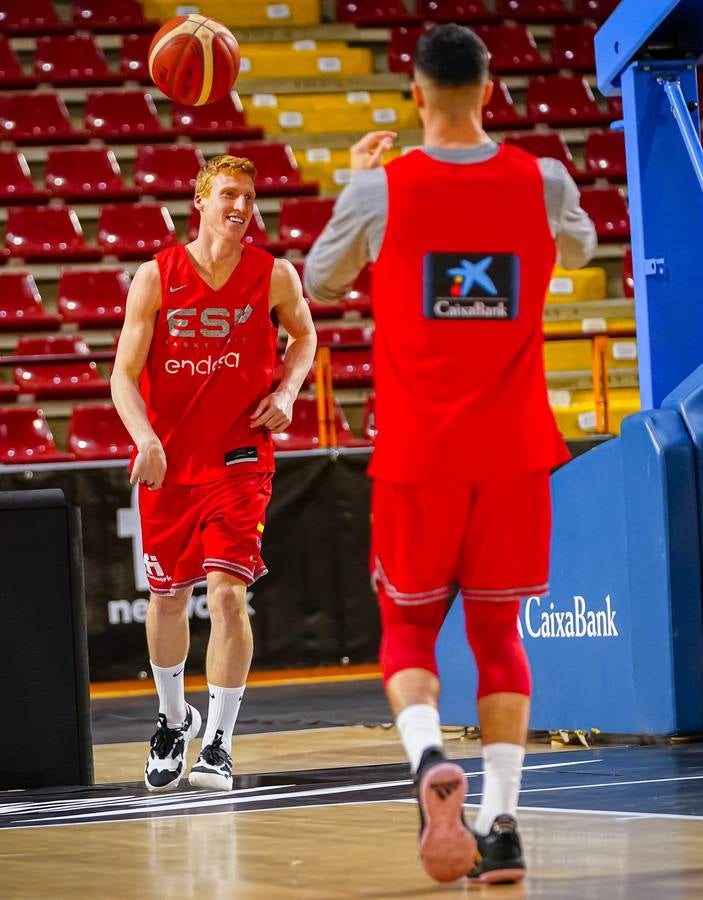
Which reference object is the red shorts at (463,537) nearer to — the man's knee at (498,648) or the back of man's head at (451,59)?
the man's knee at (498,648)

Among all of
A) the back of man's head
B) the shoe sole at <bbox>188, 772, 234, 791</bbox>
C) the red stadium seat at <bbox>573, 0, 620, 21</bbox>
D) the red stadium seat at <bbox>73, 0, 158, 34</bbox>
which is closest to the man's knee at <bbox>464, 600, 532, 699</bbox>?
the back of man's head

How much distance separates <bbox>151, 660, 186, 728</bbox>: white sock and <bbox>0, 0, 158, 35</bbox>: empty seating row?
10689 millimetres

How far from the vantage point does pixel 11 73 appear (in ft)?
47.0

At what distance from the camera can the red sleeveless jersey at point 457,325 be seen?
3.26m

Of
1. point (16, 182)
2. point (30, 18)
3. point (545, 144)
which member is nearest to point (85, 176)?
point (16, 182)

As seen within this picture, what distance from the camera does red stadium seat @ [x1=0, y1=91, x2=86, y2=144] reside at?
13906 millimetres

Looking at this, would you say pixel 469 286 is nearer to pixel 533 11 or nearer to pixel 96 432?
pixel 96 432

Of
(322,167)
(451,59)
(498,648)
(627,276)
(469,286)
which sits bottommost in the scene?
(498,648)

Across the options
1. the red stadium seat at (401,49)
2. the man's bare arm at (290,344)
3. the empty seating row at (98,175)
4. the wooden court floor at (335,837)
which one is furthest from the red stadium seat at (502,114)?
the wooden court floor at (335,837)

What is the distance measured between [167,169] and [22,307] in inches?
83.7

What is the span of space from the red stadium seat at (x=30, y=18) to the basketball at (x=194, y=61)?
8.24 meters

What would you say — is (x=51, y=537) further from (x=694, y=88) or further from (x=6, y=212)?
(x=6, y=212)

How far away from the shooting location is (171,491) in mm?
5488

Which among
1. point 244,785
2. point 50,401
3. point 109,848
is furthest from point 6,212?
point 109,848
